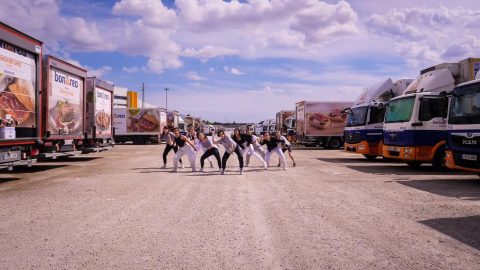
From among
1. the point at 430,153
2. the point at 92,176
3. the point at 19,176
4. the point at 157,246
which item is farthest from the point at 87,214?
the point at 430,153

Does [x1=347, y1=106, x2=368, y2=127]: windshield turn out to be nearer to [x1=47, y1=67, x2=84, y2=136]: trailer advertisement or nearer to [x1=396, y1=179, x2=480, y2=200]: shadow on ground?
[x1=396, y1=179, x2=480, y2=200]: shadow on ground

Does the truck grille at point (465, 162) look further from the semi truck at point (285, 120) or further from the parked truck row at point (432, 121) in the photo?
the semi truck at point (285, 120)

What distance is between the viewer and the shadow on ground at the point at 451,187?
9516 millimetres

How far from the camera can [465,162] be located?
10875 mm

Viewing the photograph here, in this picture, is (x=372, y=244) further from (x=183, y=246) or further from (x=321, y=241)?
(x=183, y=246)

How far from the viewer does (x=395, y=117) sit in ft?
50.7

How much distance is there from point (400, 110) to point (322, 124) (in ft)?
50.6

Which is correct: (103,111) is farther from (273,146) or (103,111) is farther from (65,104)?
(273,146)

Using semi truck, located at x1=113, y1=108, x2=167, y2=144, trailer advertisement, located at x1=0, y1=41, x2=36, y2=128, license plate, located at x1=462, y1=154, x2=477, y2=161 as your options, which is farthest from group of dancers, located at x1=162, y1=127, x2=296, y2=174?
semi truck, located at x1=113, y1=108, x2=167, y2=144

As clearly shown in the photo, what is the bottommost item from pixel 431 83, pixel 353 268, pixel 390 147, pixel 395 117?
pixel 353 268

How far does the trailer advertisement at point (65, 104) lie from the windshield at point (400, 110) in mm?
11692

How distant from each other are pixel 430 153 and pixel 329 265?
36.5 ft

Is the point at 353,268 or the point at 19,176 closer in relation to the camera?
the point at 353,268

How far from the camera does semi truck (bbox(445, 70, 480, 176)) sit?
10570mm
